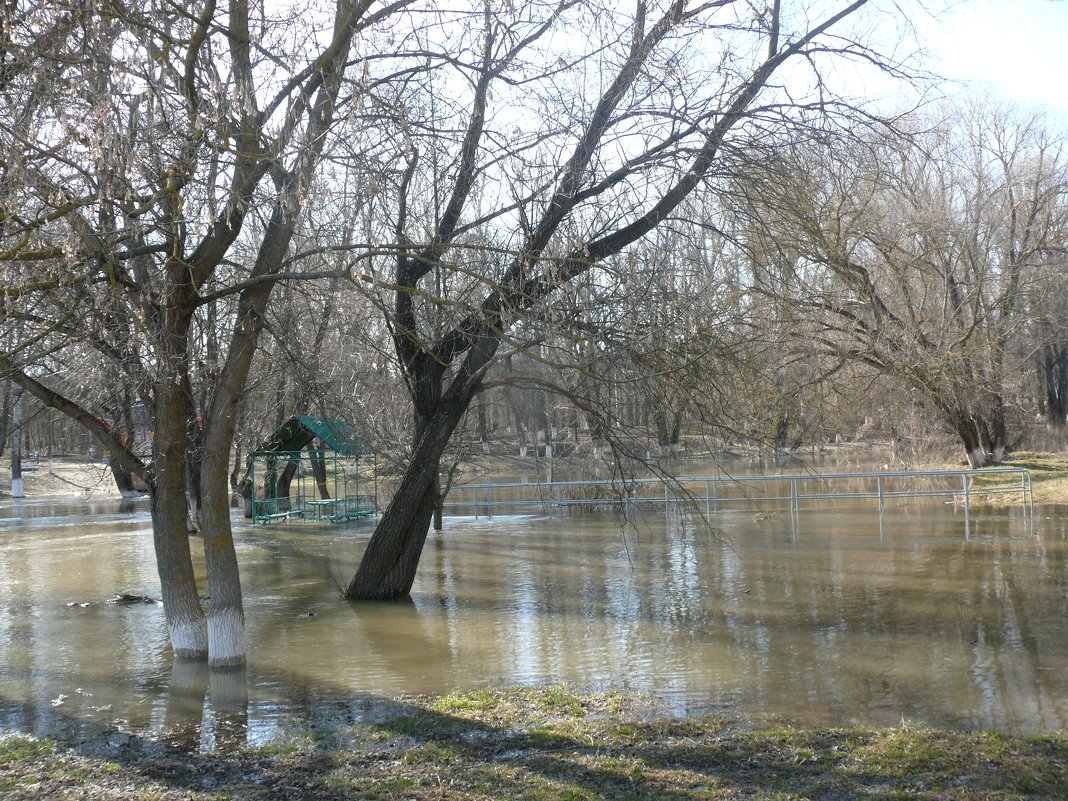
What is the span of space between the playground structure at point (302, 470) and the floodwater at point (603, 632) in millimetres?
3350

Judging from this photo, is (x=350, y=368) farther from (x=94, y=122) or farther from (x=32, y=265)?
(x=94, y=122)

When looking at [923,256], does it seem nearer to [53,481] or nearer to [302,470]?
[302,470]

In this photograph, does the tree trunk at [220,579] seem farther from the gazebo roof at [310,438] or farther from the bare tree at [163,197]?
the gazebo roof at [310,438]

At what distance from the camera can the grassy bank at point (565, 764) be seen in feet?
16.7

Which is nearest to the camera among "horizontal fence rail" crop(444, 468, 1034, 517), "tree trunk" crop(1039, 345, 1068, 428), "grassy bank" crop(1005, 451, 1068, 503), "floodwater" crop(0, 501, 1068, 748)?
"floodwater" crop(0, 501, 1068, 748)

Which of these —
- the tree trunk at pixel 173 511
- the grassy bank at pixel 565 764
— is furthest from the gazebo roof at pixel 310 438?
the grassy bank at pixel 565 764

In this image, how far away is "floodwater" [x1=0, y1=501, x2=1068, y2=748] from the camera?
24.3 feet

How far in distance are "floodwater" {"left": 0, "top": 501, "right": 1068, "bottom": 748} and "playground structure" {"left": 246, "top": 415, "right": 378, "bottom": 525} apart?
3.35m

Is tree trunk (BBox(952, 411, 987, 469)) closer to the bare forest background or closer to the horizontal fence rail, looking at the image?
the horizontal fence rail

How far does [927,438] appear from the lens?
34.6m

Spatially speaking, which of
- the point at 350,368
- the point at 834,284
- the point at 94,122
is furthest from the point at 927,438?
the point at 94,122

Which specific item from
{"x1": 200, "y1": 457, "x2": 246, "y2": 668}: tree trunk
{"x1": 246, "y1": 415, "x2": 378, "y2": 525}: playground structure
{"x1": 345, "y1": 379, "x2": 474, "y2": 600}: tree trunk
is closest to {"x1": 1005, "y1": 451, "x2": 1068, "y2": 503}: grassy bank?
{"x1": 246, "y1": 415, "x2": 378, "y2": 525}: playground structure

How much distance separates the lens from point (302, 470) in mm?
25703

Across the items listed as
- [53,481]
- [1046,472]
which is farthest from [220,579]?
[53,481]
